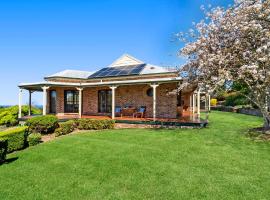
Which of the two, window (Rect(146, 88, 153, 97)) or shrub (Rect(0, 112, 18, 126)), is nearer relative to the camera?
window (Rect(146, 88, 153, 97))

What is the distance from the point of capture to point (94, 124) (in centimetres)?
1480

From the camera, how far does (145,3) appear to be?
19312 mm

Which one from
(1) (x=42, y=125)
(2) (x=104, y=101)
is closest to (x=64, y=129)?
(1) (x=42, y=125)

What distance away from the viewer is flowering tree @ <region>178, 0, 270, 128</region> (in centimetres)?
962

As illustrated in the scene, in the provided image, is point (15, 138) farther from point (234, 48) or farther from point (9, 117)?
point (234, 48)

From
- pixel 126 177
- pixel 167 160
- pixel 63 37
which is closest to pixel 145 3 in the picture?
pixel 63 37

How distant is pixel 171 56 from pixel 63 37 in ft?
45.0

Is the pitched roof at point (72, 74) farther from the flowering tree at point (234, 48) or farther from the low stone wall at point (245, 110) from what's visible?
the low stone wall at point (245, 110)

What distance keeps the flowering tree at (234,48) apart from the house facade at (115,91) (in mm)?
3698

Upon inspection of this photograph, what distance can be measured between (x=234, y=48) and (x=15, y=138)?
1187 cm

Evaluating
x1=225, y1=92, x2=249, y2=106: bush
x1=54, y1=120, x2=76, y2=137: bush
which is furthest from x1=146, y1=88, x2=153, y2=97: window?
x1=225, y1=92, x2=249, y2=106: bush

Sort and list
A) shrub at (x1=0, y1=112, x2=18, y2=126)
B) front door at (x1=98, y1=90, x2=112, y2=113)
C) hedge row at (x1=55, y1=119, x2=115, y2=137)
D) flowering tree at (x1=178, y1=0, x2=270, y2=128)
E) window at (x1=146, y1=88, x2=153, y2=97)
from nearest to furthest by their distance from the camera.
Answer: flowering tree at (x1=178, y1=0, x2=270, y2=128), hedge row at (x1=55, y1=119, x2=115, y2=137), window at (x1=146, y1=88, x2=153, y2=97), shrub at (x1=0, y1=112, x2=18, y2=126), front door at (x1=98, y1=90, x2=112, y2=113)

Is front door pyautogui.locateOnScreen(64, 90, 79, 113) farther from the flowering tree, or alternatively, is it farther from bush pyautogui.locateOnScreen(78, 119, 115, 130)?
the flowering tree

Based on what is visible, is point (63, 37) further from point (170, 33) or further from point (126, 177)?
point (126, 177)
